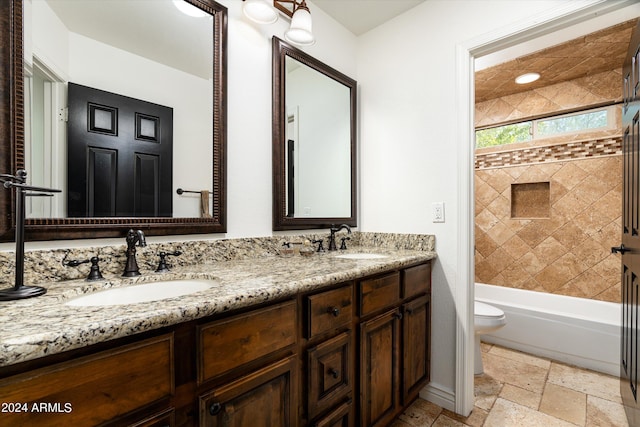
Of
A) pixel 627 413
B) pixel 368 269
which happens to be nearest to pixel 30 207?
pixel 368 269

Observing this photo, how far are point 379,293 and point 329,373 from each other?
1.37 ft

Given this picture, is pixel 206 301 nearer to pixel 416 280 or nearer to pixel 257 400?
pixel 257 400

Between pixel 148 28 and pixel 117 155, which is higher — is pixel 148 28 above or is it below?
above

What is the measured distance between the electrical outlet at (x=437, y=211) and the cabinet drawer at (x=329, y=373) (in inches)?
37.1

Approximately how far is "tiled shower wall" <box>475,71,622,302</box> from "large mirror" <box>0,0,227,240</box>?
9.53 ft

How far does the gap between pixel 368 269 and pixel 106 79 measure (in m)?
1.23

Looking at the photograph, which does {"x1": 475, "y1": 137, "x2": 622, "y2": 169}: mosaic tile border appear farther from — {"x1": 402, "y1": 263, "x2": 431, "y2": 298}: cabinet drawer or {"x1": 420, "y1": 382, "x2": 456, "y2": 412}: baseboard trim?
{"x1": 420, "y1": 382, "x2": 456, "y2": 412}: baseboard trim

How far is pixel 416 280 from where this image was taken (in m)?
1.70

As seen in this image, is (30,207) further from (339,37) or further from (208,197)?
(339,37)

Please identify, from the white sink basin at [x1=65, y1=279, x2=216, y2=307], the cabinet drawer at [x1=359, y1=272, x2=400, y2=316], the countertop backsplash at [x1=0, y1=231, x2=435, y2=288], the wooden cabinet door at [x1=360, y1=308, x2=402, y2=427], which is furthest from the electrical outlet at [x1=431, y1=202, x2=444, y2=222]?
the white sink basin at [x1=65, y1=279, x2=216, y2=307]

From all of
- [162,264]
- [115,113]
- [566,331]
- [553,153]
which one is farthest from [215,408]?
[553,153]

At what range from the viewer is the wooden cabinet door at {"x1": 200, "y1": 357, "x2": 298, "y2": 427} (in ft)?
2.59

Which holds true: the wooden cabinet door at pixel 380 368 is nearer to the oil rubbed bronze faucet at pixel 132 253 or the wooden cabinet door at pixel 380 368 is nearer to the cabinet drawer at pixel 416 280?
the cabinet drawer at pixel 416 280

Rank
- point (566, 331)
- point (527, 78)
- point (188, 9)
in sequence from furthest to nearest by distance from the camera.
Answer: point (527, 78), point (566, 331), point (188, 9)
